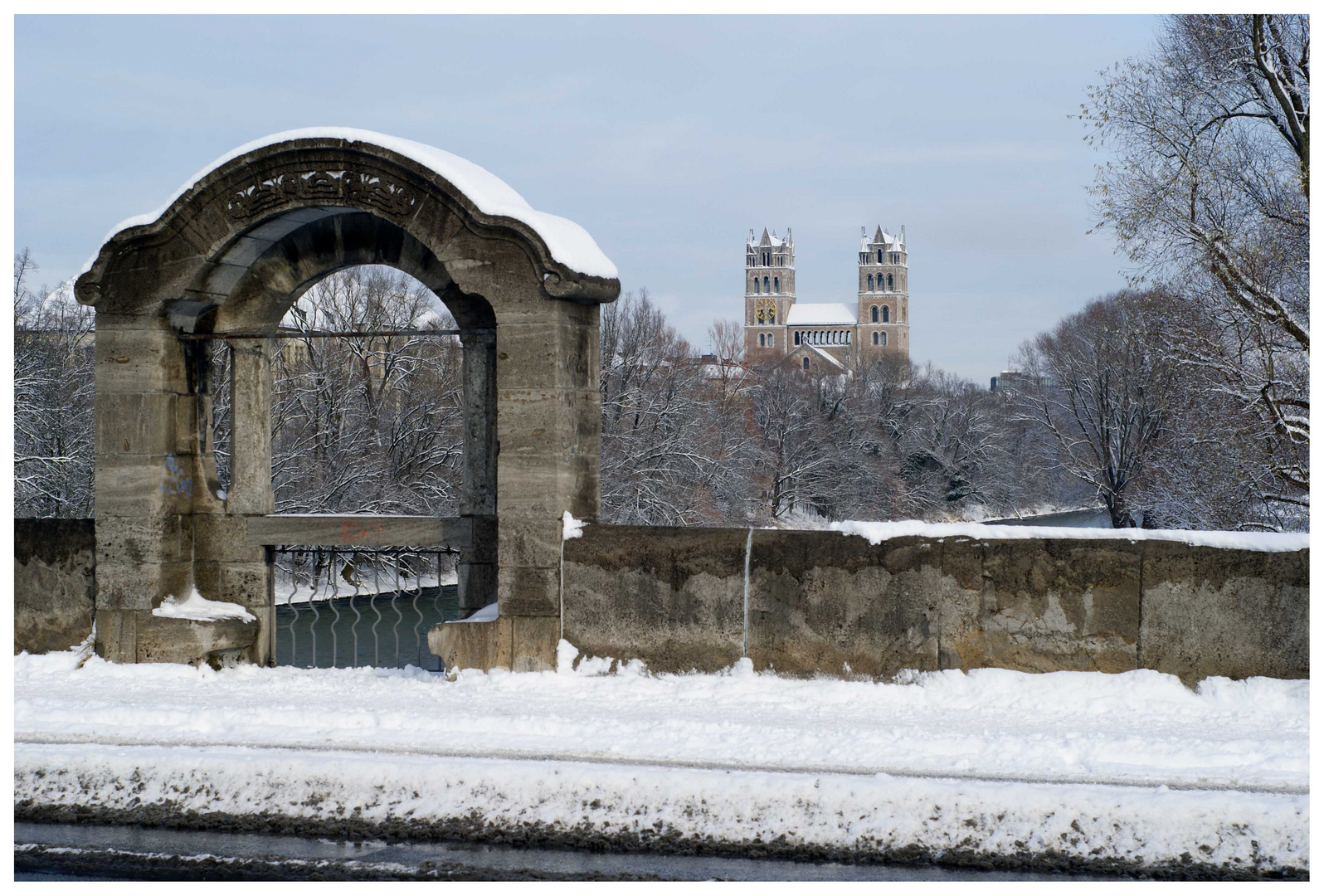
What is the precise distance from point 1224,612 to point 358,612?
5.68 meters

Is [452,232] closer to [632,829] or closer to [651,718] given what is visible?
[651,718]

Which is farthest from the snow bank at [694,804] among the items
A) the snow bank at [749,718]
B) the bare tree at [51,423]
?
the bare tree at [51,423]

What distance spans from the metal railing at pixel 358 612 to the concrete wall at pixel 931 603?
5.06 ft

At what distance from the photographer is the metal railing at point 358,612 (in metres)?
9.28

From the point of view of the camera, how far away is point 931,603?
294 inches

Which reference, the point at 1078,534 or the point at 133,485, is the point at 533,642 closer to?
the point at 133,485

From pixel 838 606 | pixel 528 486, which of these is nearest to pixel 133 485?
pixel 528 486

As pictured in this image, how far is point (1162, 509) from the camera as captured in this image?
24359mm

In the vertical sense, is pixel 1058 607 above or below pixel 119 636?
above

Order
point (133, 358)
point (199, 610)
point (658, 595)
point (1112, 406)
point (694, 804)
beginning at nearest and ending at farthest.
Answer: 1. point (694, 804)
2. point (658, 595)
3. point (133, 358)
4. point (199, 610)
5. point (1112, 406)

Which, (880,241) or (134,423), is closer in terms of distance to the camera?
(134,423)

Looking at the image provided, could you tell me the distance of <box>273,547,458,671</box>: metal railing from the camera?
9.28 m

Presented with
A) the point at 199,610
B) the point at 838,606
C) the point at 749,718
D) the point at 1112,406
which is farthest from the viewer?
the point at 1112,406

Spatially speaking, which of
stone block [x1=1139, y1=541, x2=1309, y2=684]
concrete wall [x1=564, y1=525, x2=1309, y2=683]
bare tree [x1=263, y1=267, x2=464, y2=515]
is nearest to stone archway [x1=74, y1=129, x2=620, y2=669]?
concrete wall [x1=564, y1=525, x2=1309, y2=683]
